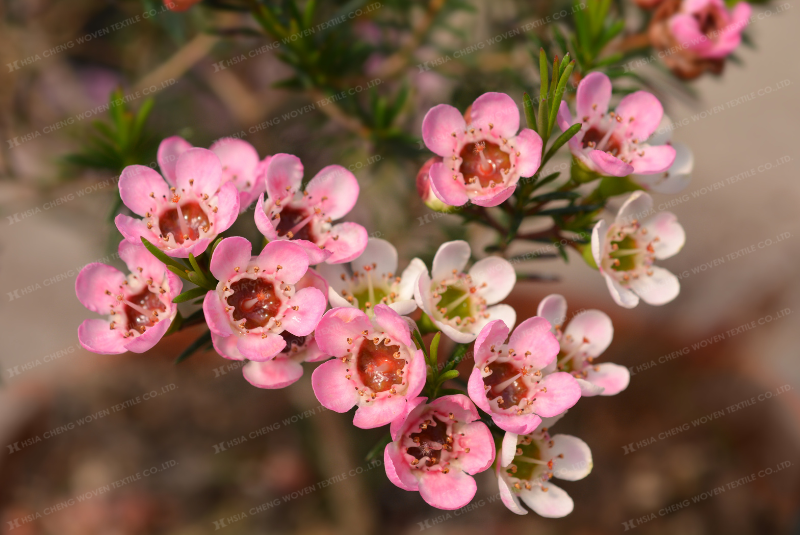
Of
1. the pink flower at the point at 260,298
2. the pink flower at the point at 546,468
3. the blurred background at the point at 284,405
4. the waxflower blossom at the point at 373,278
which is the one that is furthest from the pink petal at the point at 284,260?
the blurred background at the point at 284,405

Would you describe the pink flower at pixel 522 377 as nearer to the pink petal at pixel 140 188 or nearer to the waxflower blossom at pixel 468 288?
the waxflower blossom at pixel 468 288

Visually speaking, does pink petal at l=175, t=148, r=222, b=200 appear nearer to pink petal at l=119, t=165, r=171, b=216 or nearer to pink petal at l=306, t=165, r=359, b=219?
pink petal at l=119, t=165, r=171, b=216

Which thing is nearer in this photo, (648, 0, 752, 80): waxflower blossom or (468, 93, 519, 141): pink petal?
(468, 93, 519, 141): pink petal

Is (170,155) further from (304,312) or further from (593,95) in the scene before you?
(593,95)

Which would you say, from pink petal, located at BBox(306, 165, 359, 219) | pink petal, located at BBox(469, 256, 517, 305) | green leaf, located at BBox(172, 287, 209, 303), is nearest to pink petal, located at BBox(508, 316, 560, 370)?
pink petal, located at BBox(469, 256, 517, 305)

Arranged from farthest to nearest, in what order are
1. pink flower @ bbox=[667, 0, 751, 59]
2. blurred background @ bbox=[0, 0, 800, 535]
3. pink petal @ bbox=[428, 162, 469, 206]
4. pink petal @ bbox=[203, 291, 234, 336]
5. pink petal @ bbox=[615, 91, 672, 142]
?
blurred background @ bbox=[0, 0, 800, 535] < pink flower @ bbox=[667, 0, 751, 59] < pink petal @ bbox=[615, 91, 672, 142] < pink petal @ bbox=[428, 162, 469, 206] < pink petal @ bbox=[203, 291, 234, 336]

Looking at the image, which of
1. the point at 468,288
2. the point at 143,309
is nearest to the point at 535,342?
the point at 468,288

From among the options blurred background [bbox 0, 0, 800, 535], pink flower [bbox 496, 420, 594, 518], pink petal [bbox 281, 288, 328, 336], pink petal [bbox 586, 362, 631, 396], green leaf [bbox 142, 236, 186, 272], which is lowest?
blurred background [bbox 0, 0, 800, 535]
